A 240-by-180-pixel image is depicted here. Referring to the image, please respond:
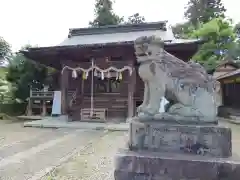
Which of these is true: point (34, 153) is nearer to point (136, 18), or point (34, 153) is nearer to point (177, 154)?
point (177, 154)

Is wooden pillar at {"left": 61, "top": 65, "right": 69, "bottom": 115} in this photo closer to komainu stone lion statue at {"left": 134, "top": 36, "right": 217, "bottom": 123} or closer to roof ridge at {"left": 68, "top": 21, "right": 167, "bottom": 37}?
roof ridge at {"left": 68, "top": 21, "right": 167, "bottom": 37}

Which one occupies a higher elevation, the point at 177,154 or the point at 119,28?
Result: the point at 119,28

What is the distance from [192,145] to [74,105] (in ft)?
32.8

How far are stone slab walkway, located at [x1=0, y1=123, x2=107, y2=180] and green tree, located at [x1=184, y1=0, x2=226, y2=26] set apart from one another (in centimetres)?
2607

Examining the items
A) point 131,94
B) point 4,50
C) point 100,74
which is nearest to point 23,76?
point 4,50

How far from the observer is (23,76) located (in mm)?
15383

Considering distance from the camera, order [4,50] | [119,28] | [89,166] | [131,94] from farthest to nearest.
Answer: [4,50] < [119,28] < [131,94] < [89,166]

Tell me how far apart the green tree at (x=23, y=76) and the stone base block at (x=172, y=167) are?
13.7 metres

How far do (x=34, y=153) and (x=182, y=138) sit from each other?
3669mm

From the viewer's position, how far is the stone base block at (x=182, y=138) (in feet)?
9.93

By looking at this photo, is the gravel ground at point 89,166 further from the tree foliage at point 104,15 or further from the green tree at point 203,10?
the green tree at point 203,10

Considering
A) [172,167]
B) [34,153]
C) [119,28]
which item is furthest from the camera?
[119,28]

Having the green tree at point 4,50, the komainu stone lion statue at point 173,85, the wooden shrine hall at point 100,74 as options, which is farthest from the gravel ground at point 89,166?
the green tree at point 4,50

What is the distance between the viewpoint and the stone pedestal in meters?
2.86
